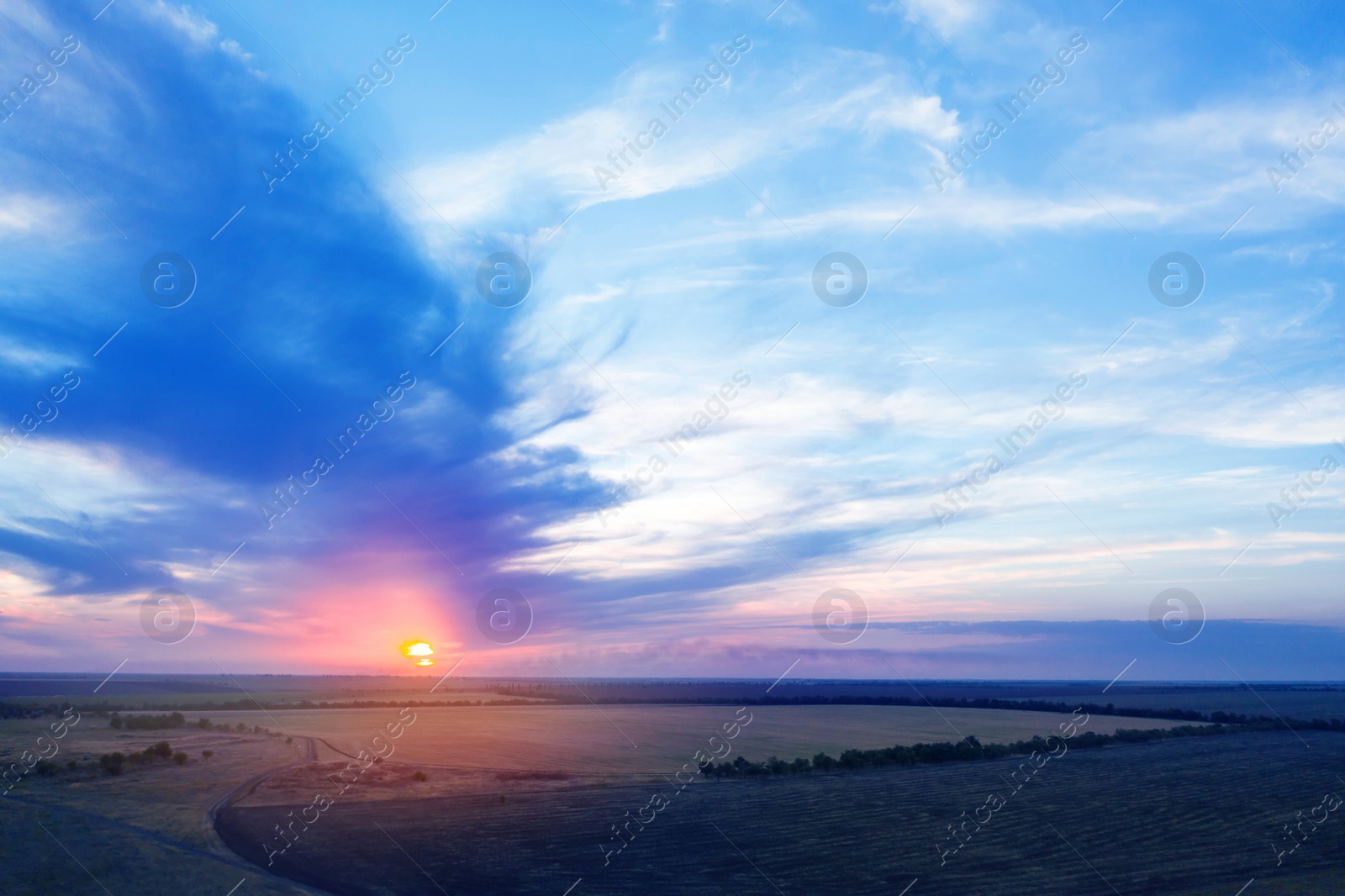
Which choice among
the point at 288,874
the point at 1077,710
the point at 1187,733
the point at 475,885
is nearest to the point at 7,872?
the point at 288,874

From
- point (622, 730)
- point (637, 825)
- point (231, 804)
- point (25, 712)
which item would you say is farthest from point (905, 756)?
point (25, 712)

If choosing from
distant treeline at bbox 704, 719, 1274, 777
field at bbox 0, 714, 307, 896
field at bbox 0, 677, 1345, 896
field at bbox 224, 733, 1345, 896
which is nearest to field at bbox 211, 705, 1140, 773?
field at bbox 0, 677, 1345, 896

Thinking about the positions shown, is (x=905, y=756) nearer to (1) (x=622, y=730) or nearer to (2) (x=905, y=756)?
(2) (x=905, y=756)

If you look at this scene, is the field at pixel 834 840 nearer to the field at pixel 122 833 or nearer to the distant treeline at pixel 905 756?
the field at pixel 122 833

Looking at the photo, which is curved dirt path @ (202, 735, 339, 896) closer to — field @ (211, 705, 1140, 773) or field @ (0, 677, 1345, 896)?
field @ (0, 677, 1345, 896)

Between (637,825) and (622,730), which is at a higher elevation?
(622,730)

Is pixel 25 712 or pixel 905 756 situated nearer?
pixel 905 756
